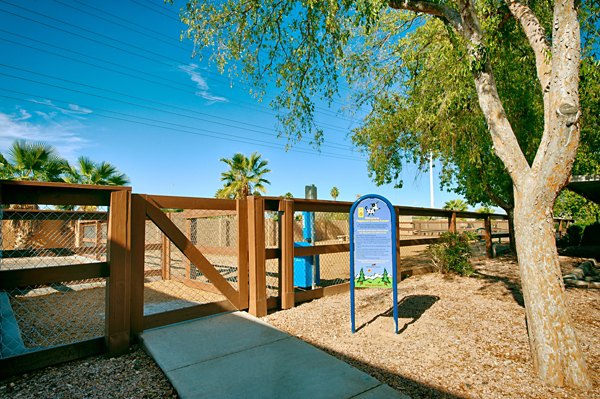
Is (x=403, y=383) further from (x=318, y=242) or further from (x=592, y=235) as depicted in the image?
(x=592, y=235)

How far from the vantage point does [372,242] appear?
4.40 m

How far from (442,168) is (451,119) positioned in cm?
411

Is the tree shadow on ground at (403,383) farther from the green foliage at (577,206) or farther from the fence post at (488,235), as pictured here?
the green foliage at (577,206)

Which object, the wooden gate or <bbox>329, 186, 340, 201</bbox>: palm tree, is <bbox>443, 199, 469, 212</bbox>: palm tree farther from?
the wooden gate

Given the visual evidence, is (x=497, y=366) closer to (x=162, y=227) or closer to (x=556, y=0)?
(x=556, y=0)

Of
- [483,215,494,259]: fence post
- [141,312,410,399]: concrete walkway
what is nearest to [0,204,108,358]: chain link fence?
[141,312,410,399]: concrete walkway

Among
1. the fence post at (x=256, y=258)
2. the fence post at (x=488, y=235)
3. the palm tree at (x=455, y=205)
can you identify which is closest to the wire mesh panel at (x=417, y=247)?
the fence post at (x=488, y=235)

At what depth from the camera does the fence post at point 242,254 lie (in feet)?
15.7

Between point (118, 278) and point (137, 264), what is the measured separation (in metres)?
0.28

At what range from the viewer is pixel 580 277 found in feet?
24.2

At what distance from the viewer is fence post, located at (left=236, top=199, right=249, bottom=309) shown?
4.79 metres

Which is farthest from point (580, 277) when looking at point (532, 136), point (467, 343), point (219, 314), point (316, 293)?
point (219, 314)

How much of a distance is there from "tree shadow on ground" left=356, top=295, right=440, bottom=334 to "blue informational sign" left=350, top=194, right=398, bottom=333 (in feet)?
2.17

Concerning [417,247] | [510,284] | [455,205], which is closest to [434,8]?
[510,284]
